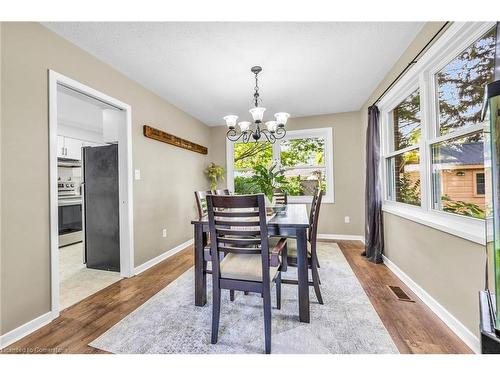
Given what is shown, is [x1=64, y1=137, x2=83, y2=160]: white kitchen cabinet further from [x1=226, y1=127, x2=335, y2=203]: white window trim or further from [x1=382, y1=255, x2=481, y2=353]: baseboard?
[x1=382, y1=255, x2=481, y2=353]: baseboard

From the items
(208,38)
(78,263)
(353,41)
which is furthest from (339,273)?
(78,263)

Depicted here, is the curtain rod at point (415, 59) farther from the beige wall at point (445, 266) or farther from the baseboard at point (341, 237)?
the baseboard at point (341, 237)

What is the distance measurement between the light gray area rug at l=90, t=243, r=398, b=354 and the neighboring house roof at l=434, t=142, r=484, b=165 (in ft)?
4.56

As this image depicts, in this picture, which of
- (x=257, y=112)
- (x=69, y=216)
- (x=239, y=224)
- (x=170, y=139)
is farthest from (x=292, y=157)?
(x=69, y=216)

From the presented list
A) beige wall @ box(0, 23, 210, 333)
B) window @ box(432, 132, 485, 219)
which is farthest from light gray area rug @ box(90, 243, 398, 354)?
window @ box(432, 132, 485, 219)

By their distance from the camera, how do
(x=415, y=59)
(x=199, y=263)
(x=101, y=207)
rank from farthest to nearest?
(x=101, y=207) < (x=415, y=59) < (x=199, y=263)

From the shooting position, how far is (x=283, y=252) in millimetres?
1857

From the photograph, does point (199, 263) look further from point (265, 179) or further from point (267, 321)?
point (265, 179)

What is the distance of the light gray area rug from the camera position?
4.75 feet

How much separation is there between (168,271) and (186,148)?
6.96ft

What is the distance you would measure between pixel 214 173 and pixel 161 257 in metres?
2.04

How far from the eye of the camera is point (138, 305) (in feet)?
6.57

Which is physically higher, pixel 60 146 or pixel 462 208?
pixel 60 146

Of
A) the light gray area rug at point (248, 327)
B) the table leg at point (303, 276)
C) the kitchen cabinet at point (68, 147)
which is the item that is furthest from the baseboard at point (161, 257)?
the kitchen cabinet at point (68, 147)
